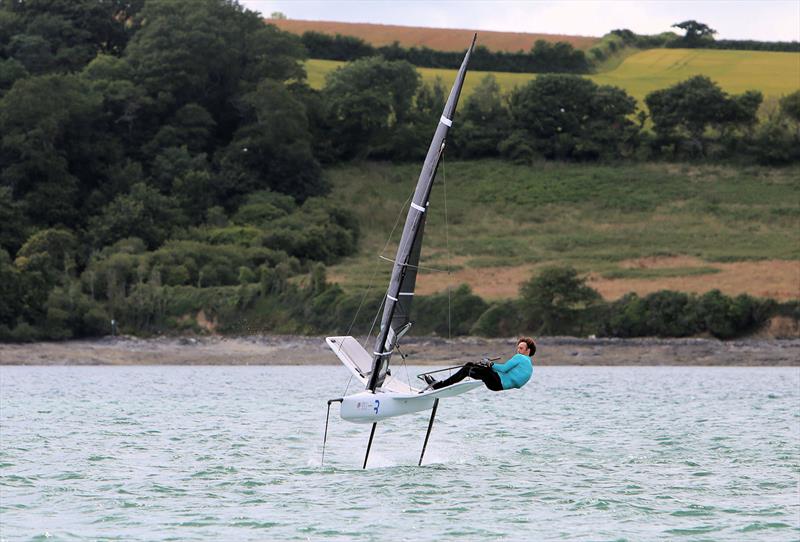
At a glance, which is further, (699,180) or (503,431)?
(699,180)

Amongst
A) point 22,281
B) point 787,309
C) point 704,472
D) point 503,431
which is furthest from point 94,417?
point 787,309

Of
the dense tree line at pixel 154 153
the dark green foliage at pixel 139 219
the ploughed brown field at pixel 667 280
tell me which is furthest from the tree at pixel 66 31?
the ploughed brown field at pixel 667 280

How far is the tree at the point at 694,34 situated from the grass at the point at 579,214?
44039 mm

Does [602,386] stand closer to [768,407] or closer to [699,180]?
[768,407]

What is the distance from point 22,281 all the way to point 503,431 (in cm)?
4295

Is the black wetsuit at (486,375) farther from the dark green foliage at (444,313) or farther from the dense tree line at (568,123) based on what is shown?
the dense tree line at (568,123)

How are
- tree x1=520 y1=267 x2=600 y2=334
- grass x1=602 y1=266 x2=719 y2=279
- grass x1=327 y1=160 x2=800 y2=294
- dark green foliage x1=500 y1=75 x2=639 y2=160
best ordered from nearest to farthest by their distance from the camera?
tree x1=520 y1=267 x2=600 y2=334
grass x1=602 y1=266 x2=719 y2=279
grass x1=327 y1=160 x2=800 y2=294
dark green foliage x1=500 y1=75 x2=639 y2=160

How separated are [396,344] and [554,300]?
47760mm

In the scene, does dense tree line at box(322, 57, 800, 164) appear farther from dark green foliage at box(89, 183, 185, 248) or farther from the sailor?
the sailor

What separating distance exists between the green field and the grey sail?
104m

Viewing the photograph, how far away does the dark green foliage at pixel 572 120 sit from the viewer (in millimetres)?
117312

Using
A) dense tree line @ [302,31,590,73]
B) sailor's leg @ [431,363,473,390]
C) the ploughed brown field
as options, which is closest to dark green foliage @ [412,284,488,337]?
the ploughed brown field

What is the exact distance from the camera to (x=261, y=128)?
111 meters

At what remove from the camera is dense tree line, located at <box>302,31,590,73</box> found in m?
143
